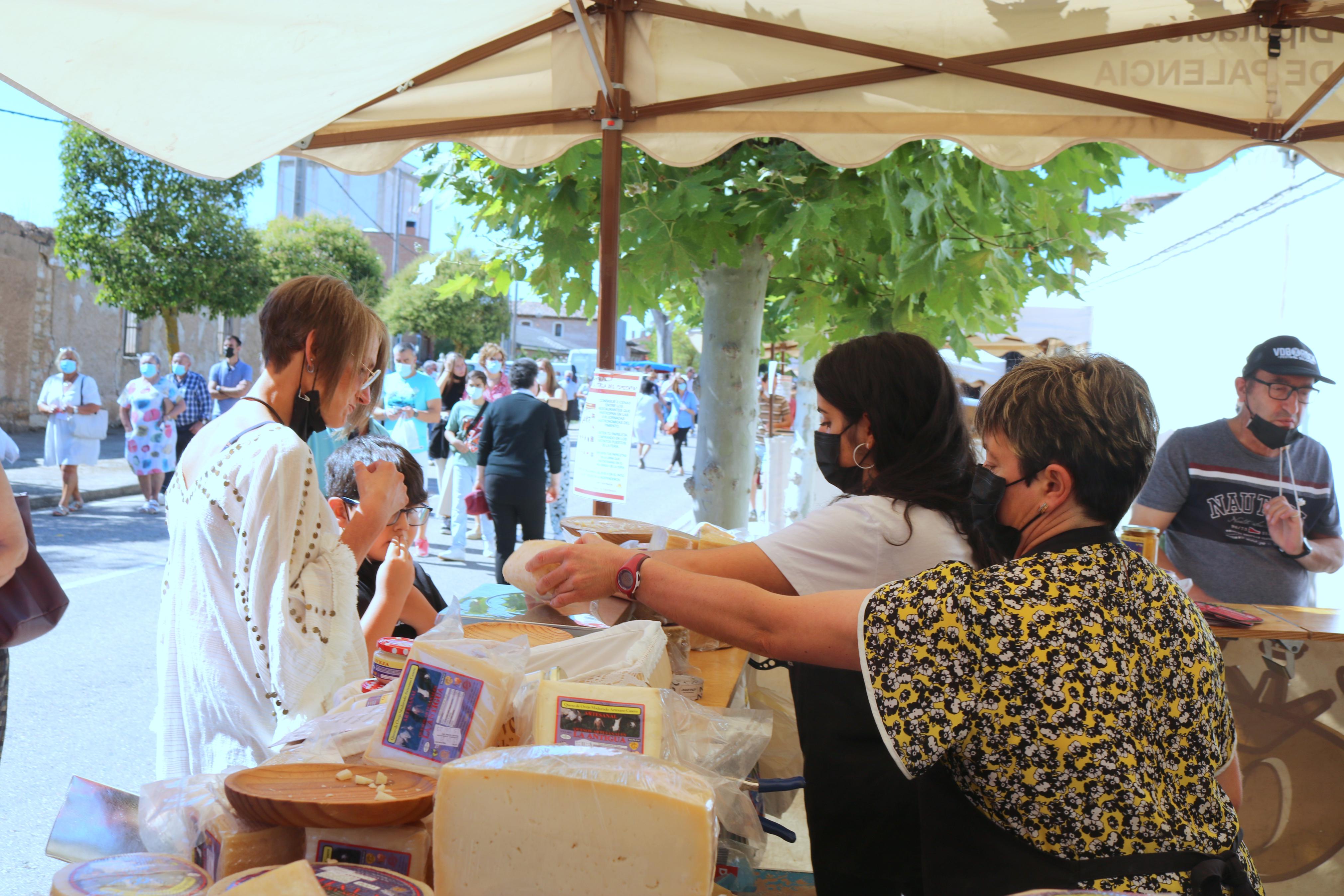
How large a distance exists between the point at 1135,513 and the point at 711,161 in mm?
2680

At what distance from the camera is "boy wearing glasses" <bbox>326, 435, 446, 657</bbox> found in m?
2.87

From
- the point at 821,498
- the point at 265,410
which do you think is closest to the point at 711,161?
the point at 265,410

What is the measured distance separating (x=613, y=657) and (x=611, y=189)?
239 centimetres

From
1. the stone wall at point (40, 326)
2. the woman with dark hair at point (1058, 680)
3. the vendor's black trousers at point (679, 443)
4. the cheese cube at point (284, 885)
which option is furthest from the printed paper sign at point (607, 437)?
the stone wall at point (40, 326)

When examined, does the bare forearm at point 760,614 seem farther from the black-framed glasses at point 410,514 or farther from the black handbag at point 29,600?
the black handbag at point 29,600

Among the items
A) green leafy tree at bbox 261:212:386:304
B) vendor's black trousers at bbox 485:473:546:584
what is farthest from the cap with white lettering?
green leafy tree at bbox 261:212:386:304

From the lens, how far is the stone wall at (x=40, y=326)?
19.1m

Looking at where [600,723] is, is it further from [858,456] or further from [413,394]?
[413,394]

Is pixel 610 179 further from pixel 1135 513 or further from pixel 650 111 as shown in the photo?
pixel 1135 513

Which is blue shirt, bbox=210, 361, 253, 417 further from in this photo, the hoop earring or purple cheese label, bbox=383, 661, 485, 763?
purple cheese label, bbox=383, 661, 485, 763

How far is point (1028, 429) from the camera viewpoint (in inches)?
62.3

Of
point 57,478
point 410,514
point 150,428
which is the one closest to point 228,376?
point 150,428

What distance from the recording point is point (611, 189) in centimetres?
372

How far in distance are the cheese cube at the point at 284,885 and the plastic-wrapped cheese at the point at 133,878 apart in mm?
91
